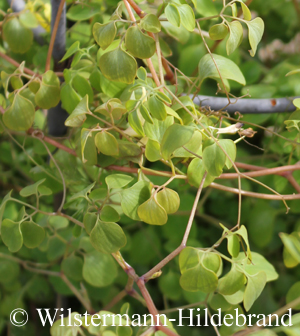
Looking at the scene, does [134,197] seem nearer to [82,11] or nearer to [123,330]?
[123,330]

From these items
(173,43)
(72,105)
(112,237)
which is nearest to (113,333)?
(112,237)

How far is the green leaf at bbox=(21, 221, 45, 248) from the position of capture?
313 mm

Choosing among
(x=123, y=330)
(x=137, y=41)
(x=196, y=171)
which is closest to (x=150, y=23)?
(x=137, y=41)

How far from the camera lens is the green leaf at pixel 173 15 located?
27 cm

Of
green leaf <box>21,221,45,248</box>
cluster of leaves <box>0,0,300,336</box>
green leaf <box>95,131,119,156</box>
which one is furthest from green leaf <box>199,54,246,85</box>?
green leaf <box>21,221,45,248</box>

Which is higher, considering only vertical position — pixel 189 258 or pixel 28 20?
pixel 28 20

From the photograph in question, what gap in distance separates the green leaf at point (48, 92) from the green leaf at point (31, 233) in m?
0.12

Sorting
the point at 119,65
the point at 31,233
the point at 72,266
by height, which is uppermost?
the point at 119,65

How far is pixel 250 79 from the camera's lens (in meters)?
0.49

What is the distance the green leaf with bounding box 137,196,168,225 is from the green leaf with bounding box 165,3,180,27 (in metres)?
0.14

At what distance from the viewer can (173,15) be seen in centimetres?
27

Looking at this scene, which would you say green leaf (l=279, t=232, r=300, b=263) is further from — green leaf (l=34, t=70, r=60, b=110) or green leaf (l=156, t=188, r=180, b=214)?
green leaf (l=34, t=70, r=60, b=110)

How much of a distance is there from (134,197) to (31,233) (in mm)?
109

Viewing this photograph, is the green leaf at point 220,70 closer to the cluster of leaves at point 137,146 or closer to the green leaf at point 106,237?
the cluster of leaves at point 137,146
